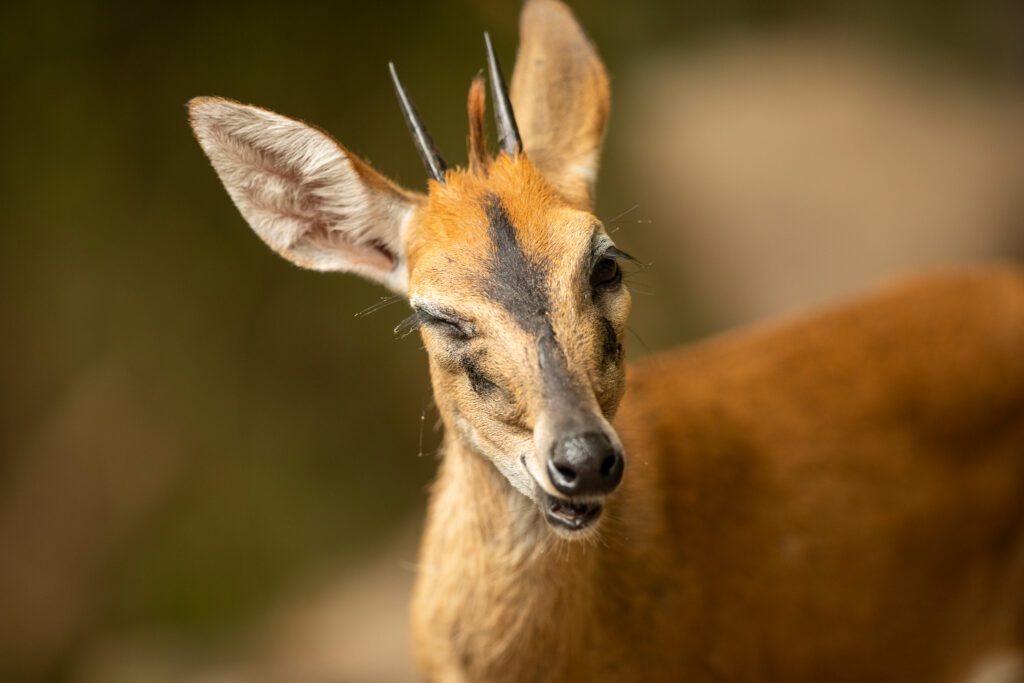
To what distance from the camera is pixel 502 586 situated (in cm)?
407

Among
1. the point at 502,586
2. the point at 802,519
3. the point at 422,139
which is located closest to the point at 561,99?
the point at 422,139

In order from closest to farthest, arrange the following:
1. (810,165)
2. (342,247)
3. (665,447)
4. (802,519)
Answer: (342,247), (665,447), (802,519), (810,165)

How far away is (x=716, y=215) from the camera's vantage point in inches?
393

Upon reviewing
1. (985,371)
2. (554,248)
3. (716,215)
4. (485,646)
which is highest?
(554,248)

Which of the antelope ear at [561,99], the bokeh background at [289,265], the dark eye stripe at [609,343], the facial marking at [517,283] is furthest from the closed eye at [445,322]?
the bokeh background at [289,265]

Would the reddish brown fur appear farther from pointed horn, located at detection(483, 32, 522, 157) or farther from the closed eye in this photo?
pointed horn, located at detection(483, 32, 522, 157)

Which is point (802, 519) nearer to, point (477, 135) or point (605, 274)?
point (605, 274)

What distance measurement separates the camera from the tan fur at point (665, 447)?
3678 millimetres

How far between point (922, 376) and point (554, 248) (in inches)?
102

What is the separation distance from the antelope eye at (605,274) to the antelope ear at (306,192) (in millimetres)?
861

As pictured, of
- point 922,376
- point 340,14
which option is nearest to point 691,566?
point 922,376

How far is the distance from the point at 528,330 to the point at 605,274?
0.43 metres

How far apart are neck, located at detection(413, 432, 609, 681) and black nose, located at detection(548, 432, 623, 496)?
674mm

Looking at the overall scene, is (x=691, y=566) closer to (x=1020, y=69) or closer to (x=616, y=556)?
(x=616, y=556)
